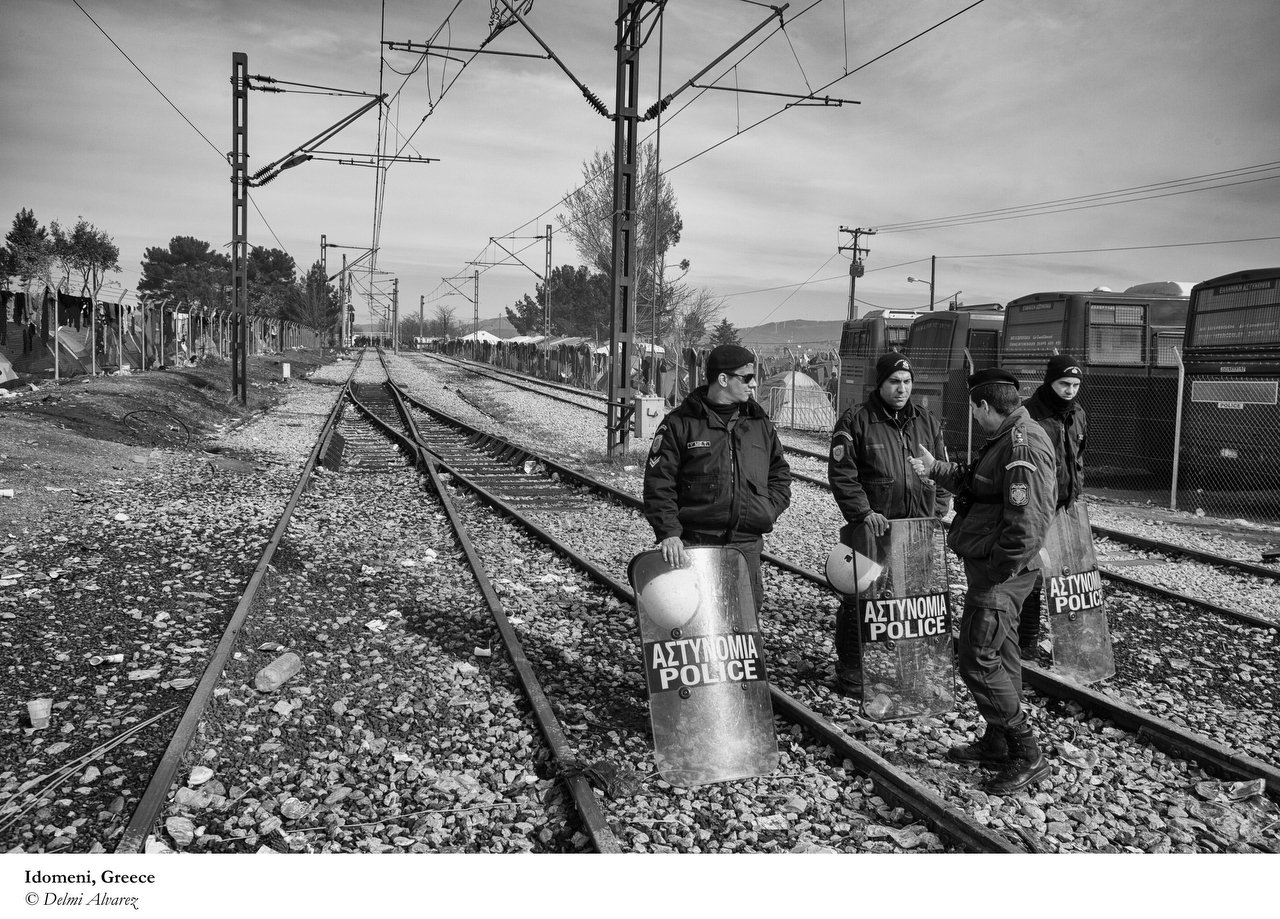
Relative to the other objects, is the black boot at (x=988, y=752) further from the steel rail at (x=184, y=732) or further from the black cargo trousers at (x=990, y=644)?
the steel rail at (x=184, y=732)

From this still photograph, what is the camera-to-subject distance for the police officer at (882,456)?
463 centimetres

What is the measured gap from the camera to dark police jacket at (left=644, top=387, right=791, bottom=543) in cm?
422

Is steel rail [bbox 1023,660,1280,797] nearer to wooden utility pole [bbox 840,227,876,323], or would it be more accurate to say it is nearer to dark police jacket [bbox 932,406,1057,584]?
dark police jacket [bbox 932,406,1057,584]

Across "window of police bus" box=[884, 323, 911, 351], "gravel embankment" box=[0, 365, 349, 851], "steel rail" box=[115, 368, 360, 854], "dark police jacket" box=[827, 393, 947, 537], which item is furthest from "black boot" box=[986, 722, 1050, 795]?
"window of police bus" box=[884, 323, 911, 351]

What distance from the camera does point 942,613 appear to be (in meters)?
4.79

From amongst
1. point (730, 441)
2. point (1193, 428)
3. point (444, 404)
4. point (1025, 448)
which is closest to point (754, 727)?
point (730, 441)

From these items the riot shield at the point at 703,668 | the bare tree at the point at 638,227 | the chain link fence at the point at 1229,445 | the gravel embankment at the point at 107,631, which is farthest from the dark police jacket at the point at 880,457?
the bare tree at the point at 638,227

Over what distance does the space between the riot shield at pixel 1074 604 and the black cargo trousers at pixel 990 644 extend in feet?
4.68

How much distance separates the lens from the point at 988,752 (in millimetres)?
4191

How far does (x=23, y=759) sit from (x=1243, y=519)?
13121 millimetres

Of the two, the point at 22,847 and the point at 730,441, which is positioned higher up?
the point at 730,441

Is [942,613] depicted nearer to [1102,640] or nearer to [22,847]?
[1102,640]

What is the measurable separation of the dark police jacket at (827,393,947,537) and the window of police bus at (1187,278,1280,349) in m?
10.5
